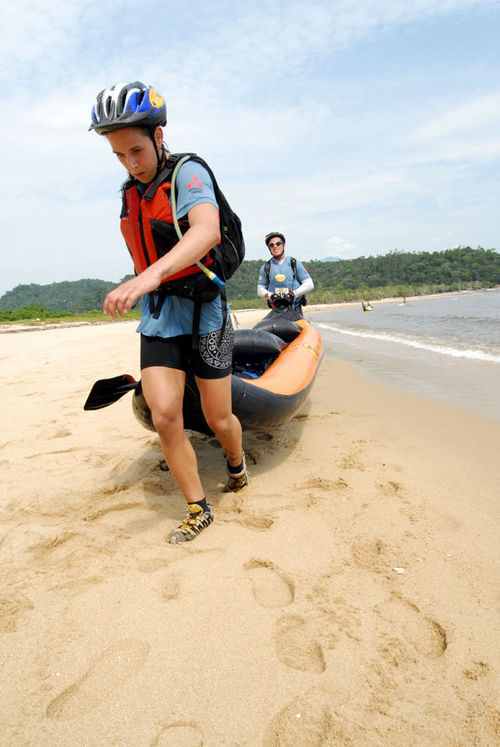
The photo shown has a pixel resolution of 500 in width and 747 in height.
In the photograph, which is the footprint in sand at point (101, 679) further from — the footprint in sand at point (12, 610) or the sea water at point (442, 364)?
the sea water at point (442, 364)

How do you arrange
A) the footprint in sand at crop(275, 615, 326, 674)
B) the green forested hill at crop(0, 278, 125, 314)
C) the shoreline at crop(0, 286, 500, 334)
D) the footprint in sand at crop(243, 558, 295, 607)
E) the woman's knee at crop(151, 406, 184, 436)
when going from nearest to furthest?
1. the footprint in sand at crop(275, 615, 326, 674)
2. the footprint in sand at crop(243, 558, 295, 607)
3. the woman's knee at crop(151, 406, 184, 436)
4. the shoreline at crop(0, 286, 500, 334)
5. the green forested hill at crop(0, 278, 125, 314)

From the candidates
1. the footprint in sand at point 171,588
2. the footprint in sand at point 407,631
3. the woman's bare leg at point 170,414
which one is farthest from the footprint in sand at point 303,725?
the woman's bare leg at point 170,414

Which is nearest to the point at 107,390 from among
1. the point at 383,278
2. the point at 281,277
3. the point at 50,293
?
the point at 281,277

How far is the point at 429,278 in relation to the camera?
8244 centimetres

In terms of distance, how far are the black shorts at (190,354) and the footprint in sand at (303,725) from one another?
4.76 feet

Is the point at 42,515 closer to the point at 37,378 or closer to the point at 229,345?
the point at 229,345

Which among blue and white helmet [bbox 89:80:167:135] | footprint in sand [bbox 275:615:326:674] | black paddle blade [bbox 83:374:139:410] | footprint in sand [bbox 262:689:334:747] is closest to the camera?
footprint in sand [bbox 262:689:334:747]

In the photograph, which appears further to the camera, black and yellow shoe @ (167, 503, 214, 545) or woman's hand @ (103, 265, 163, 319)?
black and yellow shoe @ (167, 503, 214, 545)

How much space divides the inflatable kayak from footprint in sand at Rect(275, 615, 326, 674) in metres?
1.36

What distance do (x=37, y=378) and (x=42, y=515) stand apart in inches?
178

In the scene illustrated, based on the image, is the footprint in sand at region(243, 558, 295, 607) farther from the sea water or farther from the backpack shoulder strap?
the sea water

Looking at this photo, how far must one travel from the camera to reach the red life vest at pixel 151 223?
2.12 m

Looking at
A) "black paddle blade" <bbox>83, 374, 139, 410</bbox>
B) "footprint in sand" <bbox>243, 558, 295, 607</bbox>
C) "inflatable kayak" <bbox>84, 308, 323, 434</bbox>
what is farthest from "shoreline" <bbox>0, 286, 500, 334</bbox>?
"footprint in sand" <bbox>243, 558, 295, 607</bbox>

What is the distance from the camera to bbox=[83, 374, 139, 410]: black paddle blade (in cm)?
267
